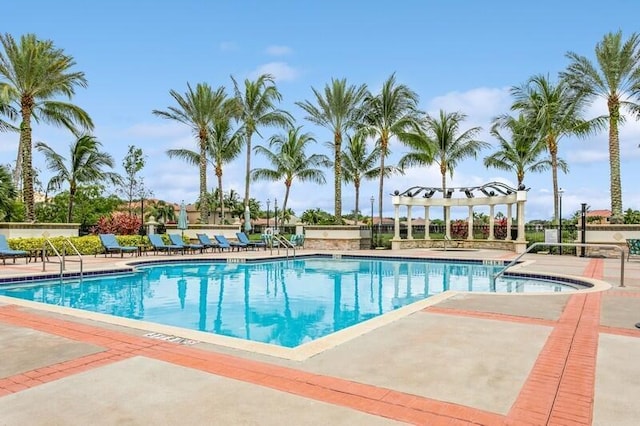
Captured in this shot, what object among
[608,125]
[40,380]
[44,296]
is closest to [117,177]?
[44,296]

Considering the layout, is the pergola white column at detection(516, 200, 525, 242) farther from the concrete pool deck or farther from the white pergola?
the concrete pool deck

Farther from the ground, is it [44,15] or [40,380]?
[44,15]

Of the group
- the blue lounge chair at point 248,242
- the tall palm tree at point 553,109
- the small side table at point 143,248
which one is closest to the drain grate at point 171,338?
the small side table at point 143,248

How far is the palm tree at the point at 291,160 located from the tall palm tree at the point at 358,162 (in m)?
1.76

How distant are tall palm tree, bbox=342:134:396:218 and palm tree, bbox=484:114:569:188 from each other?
8.06m

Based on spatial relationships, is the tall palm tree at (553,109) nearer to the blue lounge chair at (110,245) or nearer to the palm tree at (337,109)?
the palm tree at (337,109)

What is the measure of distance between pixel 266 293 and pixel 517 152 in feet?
82.7

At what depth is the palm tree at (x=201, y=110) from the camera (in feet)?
89.5

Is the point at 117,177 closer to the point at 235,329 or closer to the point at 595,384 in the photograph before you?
the point at 235,329

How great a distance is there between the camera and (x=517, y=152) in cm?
3180

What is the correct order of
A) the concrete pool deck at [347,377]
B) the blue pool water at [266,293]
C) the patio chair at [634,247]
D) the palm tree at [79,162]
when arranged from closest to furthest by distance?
the concrete pool deck at [347,377] → the blue pool water at [266,293] → the patio chair at [634,247] → the palm tree at [79,162]

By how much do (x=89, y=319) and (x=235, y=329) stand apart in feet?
7.57

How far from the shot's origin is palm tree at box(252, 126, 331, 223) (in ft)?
114

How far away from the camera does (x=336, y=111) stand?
25.9 m
